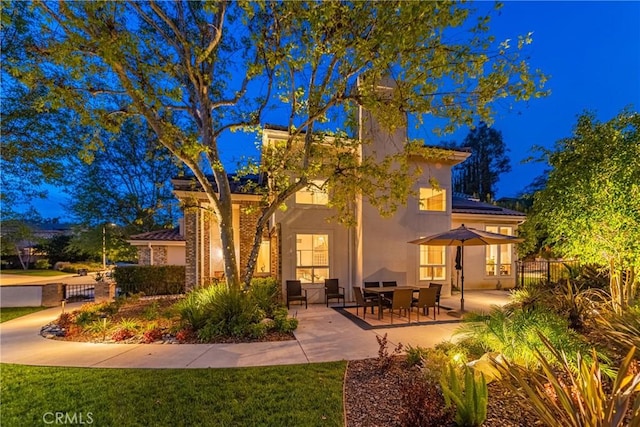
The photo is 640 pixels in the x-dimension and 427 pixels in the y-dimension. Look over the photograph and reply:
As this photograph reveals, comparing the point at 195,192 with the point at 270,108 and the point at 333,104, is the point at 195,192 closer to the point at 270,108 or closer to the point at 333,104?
the point at 270,108

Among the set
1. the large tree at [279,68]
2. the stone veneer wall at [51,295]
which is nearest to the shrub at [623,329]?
the large tree at [279,68]

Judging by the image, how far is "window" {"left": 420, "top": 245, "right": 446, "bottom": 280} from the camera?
12.6m

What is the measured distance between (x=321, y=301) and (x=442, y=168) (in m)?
7.60

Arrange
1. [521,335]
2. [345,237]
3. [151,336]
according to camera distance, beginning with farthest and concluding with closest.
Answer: [345,237] < [151,336] < [521,335]

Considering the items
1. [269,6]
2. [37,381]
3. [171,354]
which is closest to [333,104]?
[269,6]

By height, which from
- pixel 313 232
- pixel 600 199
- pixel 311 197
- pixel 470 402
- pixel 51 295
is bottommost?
pixel 51 295

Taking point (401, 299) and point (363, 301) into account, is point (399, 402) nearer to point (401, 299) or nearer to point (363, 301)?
point (401, 299)

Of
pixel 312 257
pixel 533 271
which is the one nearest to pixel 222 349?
pixel 312 257

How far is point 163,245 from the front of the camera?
53.4ft

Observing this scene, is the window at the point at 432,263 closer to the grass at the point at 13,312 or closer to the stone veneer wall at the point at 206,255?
the stone veneer wall at the point at 206,255

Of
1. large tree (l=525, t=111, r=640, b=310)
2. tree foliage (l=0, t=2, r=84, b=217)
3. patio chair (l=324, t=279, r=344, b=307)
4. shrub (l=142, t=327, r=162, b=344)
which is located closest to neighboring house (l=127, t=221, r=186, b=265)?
tree foliage (l=0, t=2, r=84, b=217)

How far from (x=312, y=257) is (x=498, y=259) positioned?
9.82 metres

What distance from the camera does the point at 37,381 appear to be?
468cm

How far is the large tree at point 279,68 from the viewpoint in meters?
6.38
